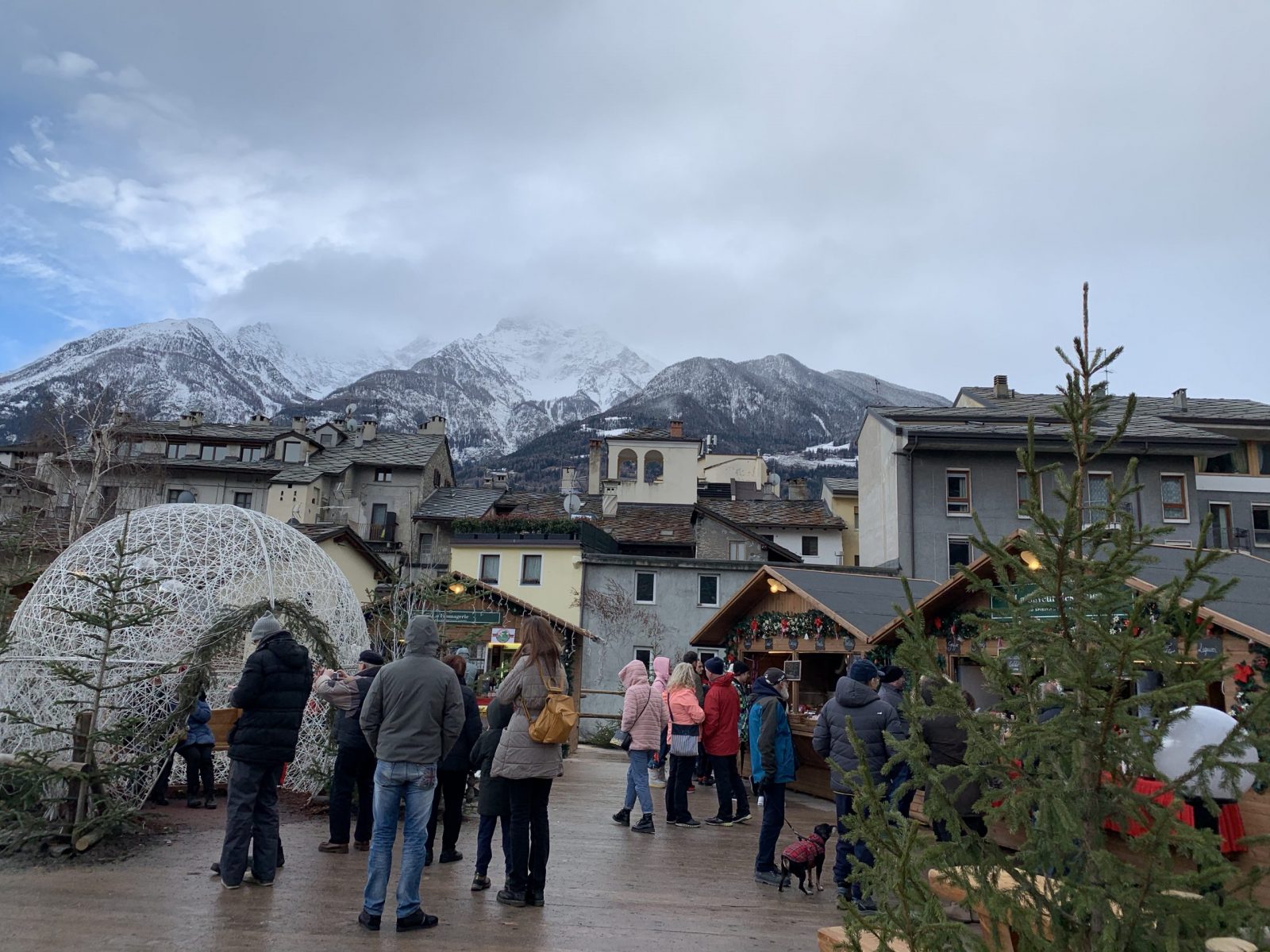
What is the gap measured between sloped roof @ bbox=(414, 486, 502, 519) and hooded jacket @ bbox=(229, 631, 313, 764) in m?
36.3

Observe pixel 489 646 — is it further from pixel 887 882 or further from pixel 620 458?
pixel 620 458

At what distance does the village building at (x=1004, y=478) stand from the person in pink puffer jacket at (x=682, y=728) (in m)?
21.0

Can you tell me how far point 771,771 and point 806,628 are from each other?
853 centimetres

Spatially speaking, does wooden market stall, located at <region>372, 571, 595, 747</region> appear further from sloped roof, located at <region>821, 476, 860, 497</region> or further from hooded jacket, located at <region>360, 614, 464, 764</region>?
sloped roof, located at <region>821, 476, 860, 497</region>

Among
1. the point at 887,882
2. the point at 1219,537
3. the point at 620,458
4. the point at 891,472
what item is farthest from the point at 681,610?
the point at 887,882

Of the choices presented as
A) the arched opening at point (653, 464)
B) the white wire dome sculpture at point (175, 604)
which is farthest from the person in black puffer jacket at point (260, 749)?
the arched opening at point (653, 464)

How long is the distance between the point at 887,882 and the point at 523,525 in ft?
105

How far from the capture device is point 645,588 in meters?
33.7

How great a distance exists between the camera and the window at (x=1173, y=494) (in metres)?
30.7

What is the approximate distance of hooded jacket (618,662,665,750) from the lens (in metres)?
9.89

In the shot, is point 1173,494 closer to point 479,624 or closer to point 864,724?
point 479,624


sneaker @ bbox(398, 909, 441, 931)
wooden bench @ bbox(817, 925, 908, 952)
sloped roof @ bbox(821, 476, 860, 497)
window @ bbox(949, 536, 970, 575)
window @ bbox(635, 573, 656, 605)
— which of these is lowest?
sneaker @ bbox(398, 909, 441, 931)

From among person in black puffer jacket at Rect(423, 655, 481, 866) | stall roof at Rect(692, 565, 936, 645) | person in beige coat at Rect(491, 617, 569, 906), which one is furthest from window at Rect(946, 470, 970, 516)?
person in beige coat at Rect(491, 617, 569, 906)

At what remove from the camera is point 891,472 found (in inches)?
1299
